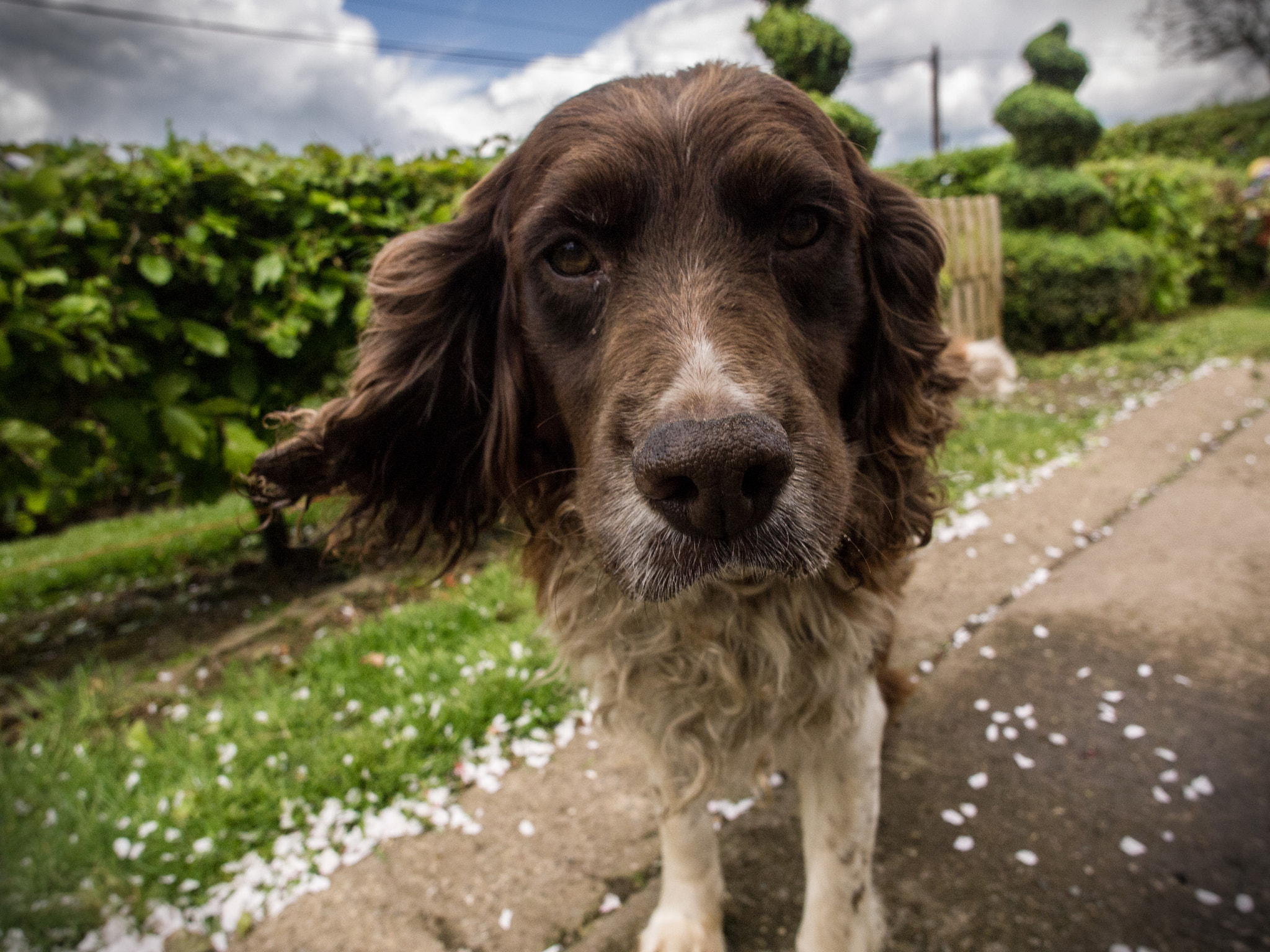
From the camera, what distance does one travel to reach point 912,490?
6.82ft

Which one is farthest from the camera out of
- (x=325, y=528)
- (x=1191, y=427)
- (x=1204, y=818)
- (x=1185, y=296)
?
(x=1185, y=296)

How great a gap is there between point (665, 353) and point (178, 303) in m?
3.70

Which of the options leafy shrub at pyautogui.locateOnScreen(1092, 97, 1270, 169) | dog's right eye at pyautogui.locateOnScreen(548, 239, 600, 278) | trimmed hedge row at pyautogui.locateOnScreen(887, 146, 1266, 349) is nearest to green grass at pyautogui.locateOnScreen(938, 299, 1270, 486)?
trimmed hedge row at pyautogui.locateOnScreen(887, 146, 1266, 349)

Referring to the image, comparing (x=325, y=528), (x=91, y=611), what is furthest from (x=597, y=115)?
(x=91, y=611)

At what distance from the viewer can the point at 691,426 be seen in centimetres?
126

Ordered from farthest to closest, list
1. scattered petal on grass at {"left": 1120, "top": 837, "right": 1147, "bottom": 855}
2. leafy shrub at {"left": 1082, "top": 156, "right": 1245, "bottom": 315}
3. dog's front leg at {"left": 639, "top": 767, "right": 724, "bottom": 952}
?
leafy shrub at {"left": 1082, "top": 156, "right": 1245, "bottom": 315}
scattered petal on grass at {"left": 1120, "top": 837, "right": 1147, "bottom": 855}
dog's front leg at {"left": 639, "top": 767, "right": 724, "bottom": 952}

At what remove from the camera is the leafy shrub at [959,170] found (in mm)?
11828

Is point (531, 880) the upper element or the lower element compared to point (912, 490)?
lower

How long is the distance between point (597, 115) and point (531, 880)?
220 cm

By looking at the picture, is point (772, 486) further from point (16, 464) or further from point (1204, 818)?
point (16, 464)

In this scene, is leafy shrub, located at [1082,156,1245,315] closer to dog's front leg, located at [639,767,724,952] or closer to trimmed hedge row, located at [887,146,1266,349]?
trimmed hedge row, located at [887,146,1266,349]

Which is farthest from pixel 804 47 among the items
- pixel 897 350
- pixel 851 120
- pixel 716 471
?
pixel 716 471

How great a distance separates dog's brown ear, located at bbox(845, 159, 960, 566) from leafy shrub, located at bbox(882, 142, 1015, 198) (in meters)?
10.7

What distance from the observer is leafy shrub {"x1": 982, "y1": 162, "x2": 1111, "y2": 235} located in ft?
31.3
